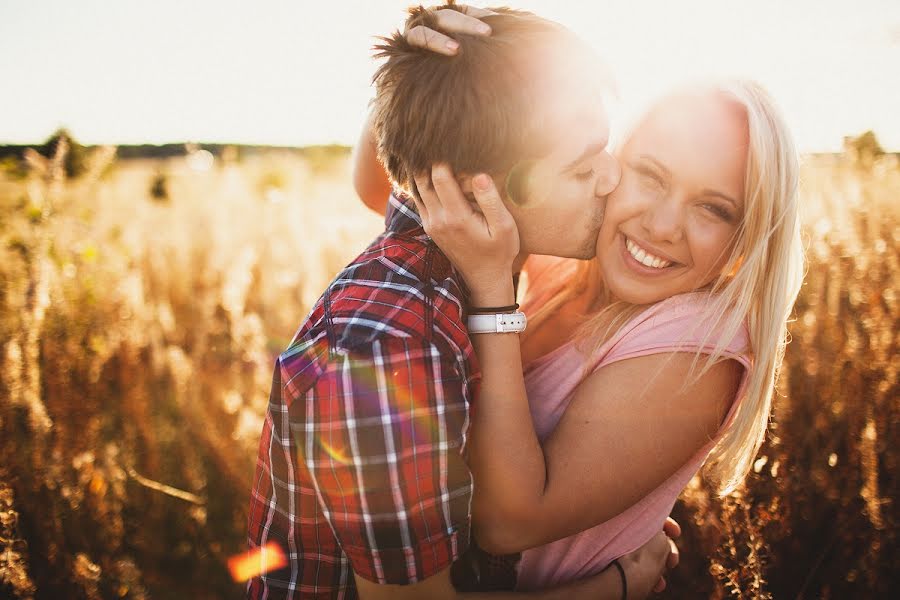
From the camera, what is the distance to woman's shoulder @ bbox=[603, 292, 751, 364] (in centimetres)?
160

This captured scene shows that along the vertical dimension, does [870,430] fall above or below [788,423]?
above

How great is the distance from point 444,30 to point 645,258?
39.9 inches

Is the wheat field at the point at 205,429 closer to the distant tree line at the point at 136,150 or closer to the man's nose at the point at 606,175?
the distant tree line at the point at 136,150

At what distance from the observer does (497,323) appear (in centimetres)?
155

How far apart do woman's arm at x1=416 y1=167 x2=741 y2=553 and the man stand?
77mm

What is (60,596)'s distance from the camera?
7.66 feet

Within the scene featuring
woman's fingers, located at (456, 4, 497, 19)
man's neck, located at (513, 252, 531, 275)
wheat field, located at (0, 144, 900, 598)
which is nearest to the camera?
woman's fingers, located at (456, 4, 497, 19)

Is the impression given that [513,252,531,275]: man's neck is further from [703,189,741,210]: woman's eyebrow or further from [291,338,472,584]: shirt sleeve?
[291,338,472,584]: shirt sleeve

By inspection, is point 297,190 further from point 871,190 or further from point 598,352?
point 598,352

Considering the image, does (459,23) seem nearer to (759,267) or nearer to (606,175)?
(606,175)

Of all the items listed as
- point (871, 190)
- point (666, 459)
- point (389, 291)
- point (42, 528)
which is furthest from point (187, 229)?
point (871, 190)

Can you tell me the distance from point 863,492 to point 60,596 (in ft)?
10.9

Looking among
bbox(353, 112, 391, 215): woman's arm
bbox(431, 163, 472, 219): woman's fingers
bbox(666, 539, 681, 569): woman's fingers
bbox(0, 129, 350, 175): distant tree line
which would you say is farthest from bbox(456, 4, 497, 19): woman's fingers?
bbox(0, 129, 350, 175): distant tree line

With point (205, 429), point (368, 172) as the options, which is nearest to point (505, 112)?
point (368, 172)
